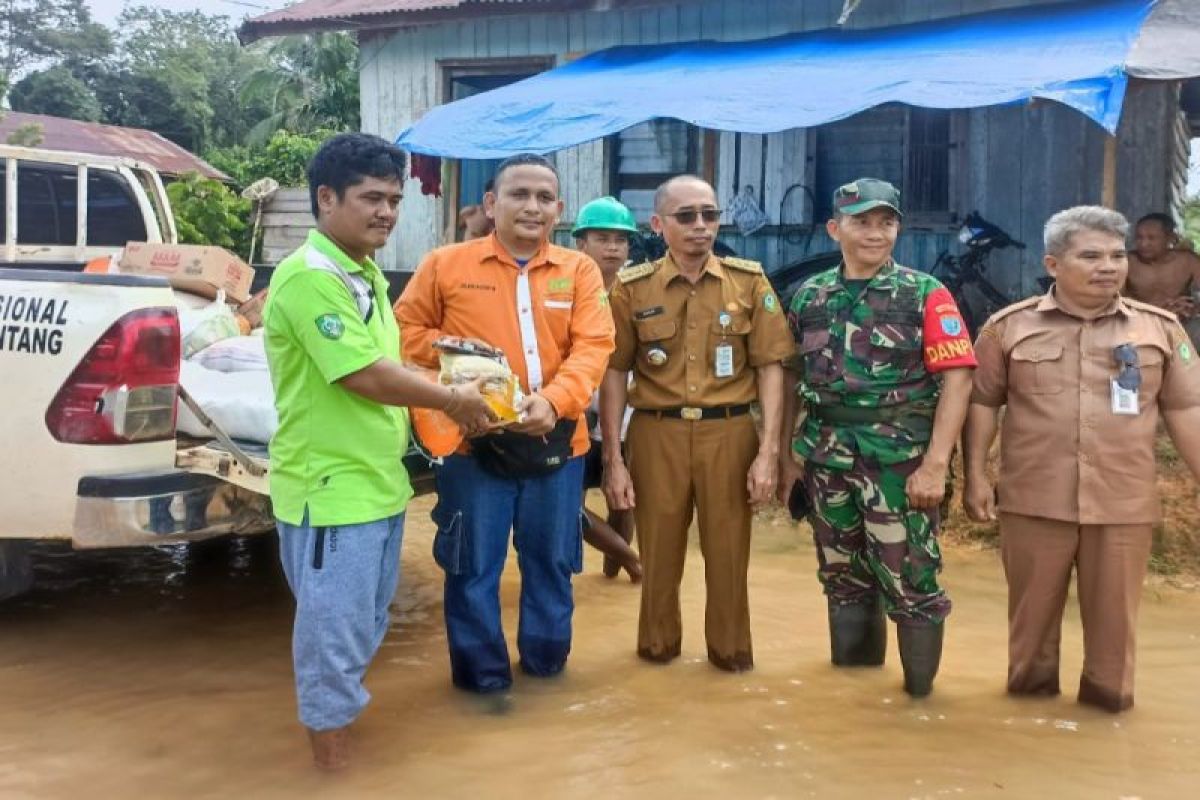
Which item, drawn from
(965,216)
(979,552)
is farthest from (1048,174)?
(979,552)

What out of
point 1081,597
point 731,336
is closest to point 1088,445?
point 1081,597

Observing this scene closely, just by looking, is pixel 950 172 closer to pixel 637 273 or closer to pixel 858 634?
pixel 637 273

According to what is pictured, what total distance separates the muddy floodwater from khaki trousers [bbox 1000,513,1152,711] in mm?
105

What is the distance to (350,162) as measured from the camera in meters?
2.72

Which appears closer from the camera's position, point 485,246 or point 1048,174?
point 485,246

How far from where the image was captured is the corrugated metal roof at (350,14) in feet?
32.0

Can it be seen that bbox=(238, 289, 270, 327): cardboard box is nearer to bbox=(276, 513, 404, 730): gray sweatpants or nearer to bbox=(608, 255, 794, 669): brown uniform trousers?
bbox=(608, 255, 794, 669): brown uniform trousers

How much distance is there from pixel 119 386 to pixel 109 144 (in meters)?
21.8

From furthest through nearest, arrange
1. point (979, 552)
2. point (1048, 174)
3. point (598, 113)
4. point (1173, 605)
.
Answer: point (1048, 174)
point (598, 113)
point (979, 552)
point (1173, 605)

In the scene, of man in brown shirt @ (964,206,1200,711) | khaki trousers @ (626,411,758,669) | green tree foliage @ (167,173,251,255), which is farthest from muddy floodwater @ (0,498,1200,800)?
green tree foliage @ (167,173,251,255)

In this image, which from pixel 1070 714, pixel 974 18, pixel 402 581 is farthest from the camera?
pixel 974 18

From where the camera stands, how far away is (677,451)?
3.56 metres

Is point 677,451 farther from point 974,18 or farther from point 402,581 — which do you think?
A: point 974,18

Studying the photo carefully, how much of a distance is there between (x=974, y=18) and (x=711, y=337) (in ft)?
19.3
